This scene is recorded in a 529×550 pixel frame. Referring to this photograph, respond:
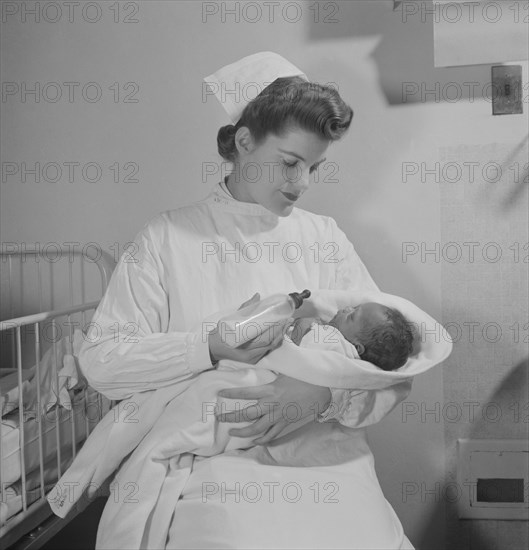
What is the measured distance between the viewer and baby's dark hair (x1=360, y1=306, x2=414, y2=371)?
52.1 inches

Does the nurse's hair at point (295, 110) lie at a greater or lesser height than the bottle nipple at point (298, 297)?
greater

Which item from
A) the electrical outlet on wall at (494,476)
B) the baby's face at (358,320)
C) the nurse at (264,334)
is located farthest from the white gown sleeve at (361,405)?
the electrical outlet on wall at (494,476)

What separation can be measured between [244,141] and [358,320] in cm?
49

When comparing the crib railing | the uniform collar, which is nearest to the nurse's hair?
the uniform collar

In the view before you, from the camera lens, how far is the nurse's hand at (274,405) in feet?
4.28

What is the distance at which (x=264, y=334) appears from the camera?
51.6 inches

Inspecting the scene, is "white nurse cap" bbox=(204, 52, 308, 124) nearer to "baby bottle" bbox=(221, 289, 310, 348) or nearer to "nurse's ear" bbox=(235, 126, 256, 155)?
"nurse's ear" bbox=(235, 126, 256, 155)

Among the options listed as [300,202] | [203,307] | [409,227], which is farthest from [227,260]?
[409,227]

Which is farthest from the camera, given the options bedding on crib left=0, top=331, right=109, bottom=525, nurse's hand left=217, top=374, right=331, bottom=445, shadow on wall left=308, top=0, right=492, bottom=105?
shadow on wall left=308, top=0, right=492, bottom=105

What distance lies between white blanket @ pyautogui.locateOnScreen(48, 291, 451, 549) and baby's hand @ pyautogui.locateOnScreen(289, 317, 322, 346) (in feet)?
0.15

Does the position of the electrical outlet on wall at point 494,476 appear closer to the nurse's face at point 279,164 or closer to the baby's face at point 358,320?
the baby's face at point 358,320

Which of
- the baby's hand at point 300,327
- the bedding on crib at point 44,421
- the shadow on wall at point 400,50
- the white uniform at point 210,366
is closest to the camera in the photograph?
the white uniform at point 210,366

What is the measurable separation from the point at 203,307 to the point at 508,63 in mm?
1214

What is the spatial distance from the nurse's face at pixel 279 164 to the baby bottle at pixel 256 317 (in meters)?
0.26
